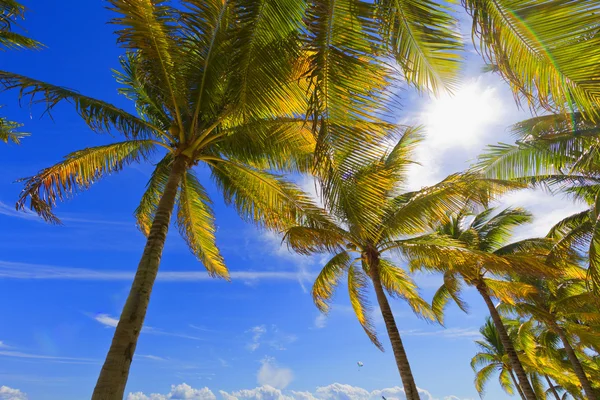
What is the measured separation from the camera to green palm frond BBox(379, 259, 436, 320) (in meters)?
12.3

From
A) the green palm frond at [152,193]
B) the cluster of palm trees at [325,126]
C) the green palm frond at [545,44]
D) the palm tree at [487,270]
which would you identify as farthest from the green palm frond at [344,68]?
the palm tree at [487,270]

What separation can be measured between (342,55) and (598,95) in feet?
8.49

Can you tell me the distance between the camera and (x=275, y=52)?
5.11m

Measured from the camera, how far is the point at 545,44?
3135 millimetres

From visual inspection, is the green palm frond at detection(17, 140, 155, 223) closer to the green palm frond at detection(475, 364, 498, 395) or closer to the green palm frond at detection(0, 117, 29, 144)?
the green palm frond at detection(0, 117, 29, 144)

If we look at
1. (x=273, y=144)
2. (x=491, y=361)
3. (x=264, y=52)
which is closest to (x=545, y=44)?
(x=264, y=52)

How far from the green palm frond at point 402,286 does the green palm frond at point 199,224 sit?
5.52 meters

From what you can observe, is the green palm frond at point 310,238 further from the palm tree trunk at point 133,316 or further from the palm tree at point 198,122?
the palm tree trunk at point 133,316

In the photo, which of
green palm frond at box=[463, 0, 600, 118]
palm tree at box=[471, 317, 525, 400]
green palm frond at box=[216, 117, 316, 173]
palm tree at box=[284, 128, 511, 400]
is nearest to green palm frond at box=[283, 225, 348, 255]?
palm tree at box=[284, 128, 511, 400]

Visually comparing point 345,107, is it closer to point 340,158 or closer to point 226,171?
point 340,158

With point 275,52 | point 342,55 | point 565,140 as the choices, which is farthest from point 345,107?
point 565,140

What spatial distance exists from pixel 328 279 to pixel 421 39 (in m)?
9.77

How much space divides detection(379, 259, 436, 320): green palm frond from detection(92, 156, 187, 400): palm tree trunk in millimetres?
8004

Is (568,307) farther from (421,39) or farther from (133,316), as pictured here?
(133,316)
